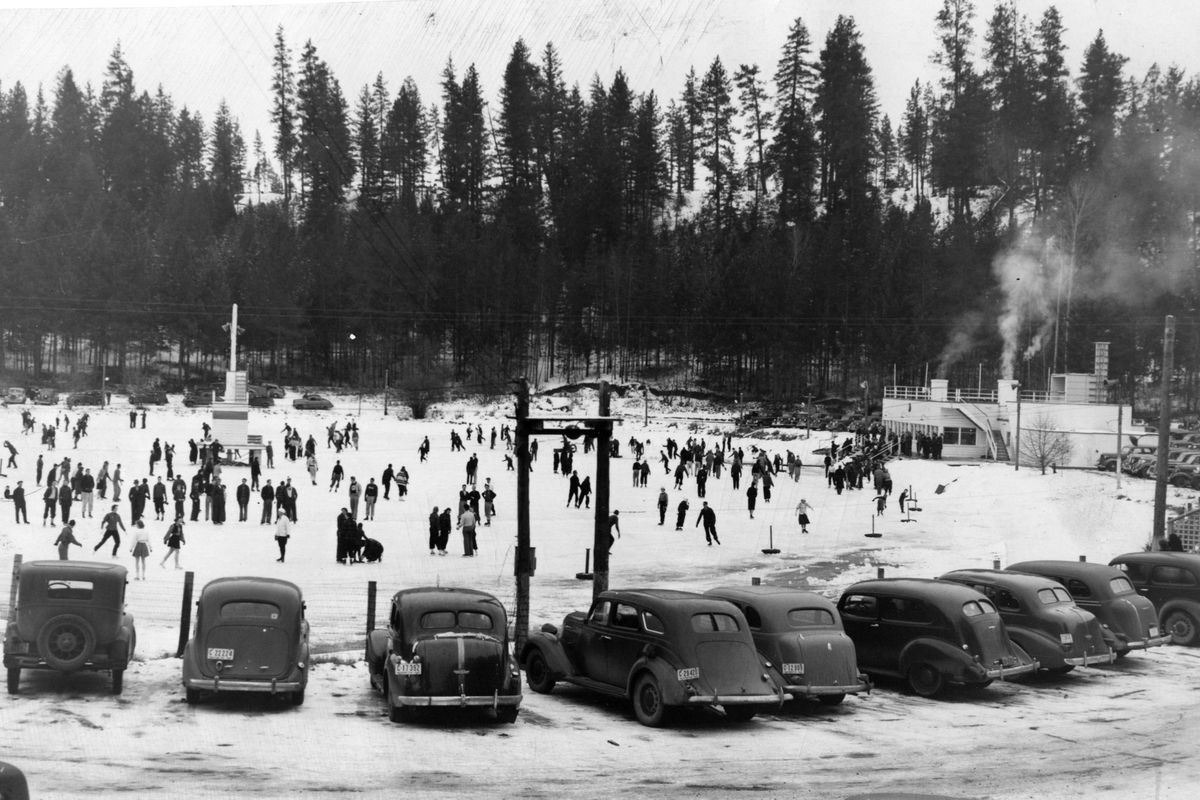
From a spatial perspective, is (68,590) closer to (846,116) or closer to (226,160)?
(846,116)

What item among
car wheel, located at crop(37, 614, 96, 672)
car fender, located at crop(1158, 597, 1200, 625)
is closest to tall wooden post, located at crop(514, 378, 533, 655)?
car wheel, located at crop(37, 614, 96, 672)

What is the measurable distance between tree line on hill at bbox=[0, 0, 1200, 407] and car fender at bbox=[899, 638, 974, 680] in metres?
45.9

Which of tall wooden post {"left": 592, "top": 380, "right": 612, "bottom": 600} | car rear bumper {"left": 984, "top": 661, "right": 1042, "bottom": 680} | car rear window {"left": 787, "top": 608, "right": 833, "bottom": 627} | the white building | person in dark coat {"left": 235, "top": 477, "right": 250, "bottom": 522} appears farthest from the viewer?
the white building

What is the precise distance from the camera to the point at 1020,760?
469 inches

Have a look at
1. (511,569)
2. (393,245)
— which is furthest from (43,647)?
(393,245)

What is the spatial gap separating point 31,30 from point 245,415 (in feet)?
188

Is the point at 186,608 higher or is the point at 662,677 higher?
the point at 186,608

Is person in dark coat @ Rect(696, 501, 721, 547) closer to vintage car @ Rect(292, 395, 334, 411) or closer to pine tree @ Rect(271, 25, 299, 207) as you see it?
Result: vintage car @ Rect(292, 395, 334, 411)

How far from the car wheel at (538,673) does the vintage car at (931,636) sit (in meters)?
4.38

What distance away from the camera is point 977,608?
15648 mm

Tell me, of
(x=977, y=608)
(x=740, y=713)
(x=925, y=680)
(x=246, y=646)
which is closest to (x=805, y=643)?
(x=740, y=713)

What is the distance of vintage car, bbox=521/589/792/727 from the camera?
43.3 feet

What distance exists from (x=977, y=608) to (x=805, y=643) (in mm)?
2769

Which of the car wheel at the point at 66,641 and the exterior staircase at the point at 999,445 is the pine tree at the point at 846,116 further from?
the car wheel at the point at 66,641
